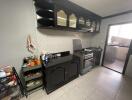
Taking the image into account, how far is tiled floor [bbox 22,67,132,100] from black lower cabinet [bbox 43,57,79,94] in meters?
0.13

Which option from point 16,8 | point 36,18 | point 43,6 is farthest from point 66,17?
point 16,8

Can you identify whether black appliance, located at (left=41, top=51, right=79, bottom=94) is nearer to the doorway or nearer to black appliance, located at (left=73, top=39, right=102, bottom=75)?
black appliance, located at (left=73, top=39, right=102, bottom=75)

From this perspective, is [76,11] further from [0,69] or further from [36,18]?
[0,69]

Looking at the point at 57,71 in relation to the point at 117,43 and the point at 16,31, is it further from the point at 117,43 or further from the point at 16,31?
the point at 117,43

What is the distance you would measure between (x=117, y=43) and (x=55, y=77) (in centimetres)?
313

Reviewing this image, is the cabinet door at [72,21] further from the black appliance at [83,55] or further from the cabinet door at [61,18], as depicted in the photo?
the black appliance at [83,55]

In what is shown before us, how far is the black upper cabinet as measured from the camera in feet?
5.79

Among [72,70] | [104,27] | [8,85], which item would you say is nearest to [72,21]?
[72,70]

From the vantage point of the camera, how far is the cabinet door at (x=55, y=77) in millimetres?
1794

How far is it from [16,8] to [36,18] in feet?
1.40

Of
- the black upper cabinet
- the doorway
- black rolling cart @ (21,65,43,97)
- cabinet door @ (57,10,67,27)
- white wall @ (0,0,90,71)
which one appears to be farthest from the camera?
the doorway

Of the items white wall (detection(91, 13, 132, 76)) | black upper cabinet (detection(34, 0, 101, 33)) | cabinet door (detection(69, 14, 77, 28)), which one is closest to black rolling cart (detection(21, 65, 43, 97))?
black upper cabinet (detection(34, 0, 101, 33))

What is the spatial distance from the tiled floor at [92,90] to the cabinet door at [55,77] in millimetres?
186

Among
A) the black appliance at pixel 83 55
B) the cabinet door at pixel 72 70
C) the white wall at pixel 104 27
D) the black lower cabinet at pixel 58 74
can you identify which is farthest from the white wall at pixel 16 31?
the white wall at pixel 104 27
